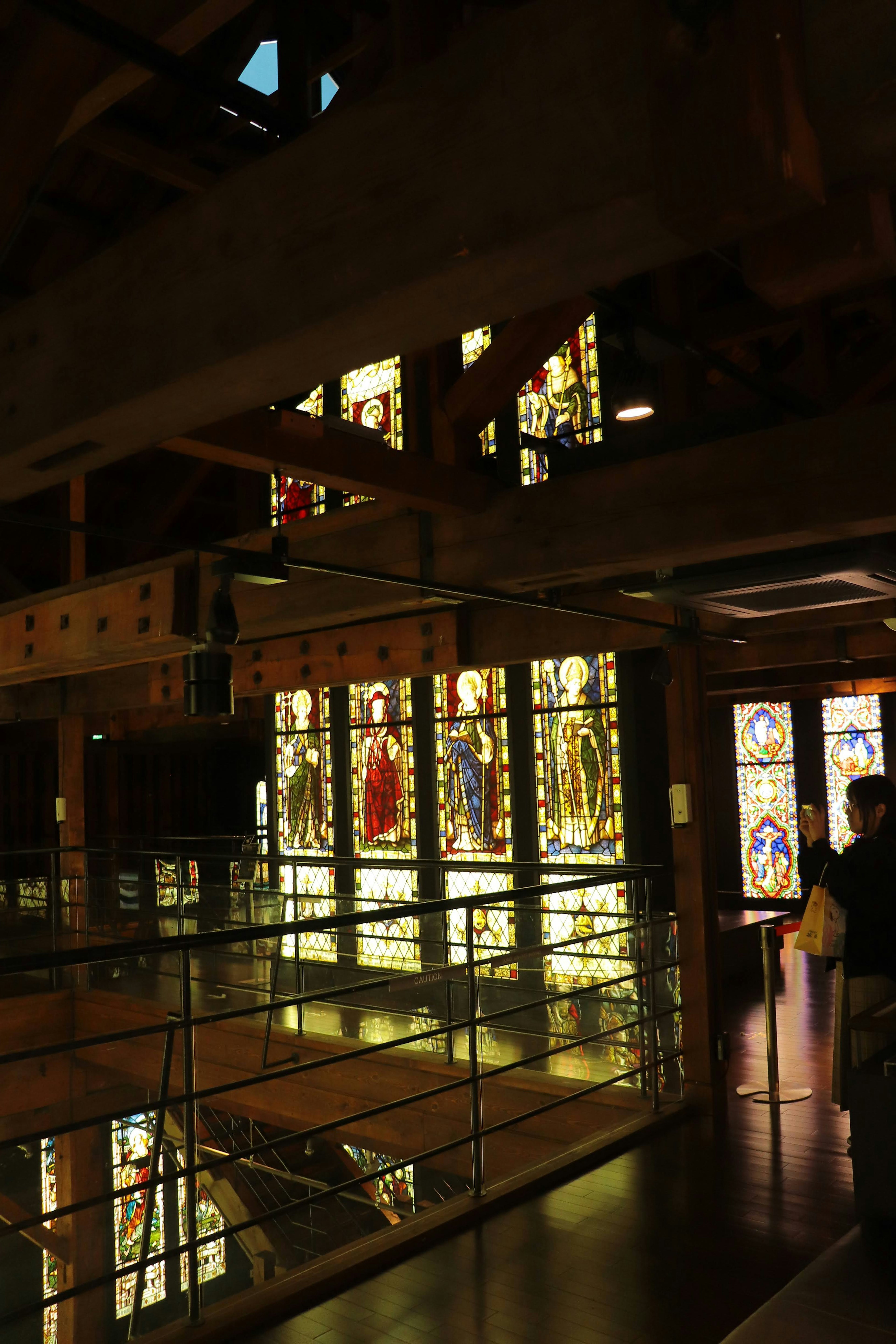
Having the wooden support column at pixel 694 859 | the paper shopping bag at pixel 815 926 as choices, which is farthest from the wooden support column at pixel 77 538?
the paper shopping bag at pixel 815 926

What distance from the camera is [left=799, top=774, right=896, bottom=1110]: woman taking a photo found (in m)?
4.23

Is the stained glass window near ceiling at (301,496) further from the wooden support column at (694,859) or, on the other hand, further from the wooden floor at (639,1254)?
the wooden floor at (639,1254)

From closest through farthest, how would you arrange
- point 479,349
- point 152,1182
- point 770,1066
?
point 152,1182
point 770,1066
point 479,349

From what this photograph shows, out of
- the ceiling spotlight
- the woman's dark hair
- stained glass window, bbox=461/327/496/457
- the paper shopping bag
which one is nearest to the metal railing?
the paper shopping bag

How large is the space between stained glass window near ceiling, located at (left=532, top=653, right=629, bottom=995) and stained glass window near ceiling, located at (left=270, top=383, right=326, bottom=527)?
265 cm

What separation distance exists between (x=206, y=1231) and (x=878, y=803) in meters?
5.98

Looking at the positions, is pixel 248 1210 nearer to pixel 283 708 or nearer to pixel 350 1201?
pixel 350 1201

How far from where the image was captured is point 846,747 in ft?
42.9

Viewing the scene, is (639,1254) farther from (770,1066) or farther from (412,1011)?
(412,1011)

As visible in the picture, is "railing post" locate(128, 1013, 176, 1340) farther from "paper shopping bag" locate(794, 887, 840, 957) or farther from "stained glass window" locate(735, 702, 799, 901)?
"stained glass window" locate(735, 702, 799, 901)

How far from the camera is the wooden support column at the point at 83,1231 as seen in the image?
23.4 feet

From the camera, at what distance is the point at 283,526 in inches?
204

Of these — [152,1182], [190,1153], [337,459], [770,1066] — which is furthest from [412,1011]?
[337,459]

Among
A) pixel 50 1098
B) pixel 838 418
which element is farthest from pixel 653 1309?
pixel 50 1098
